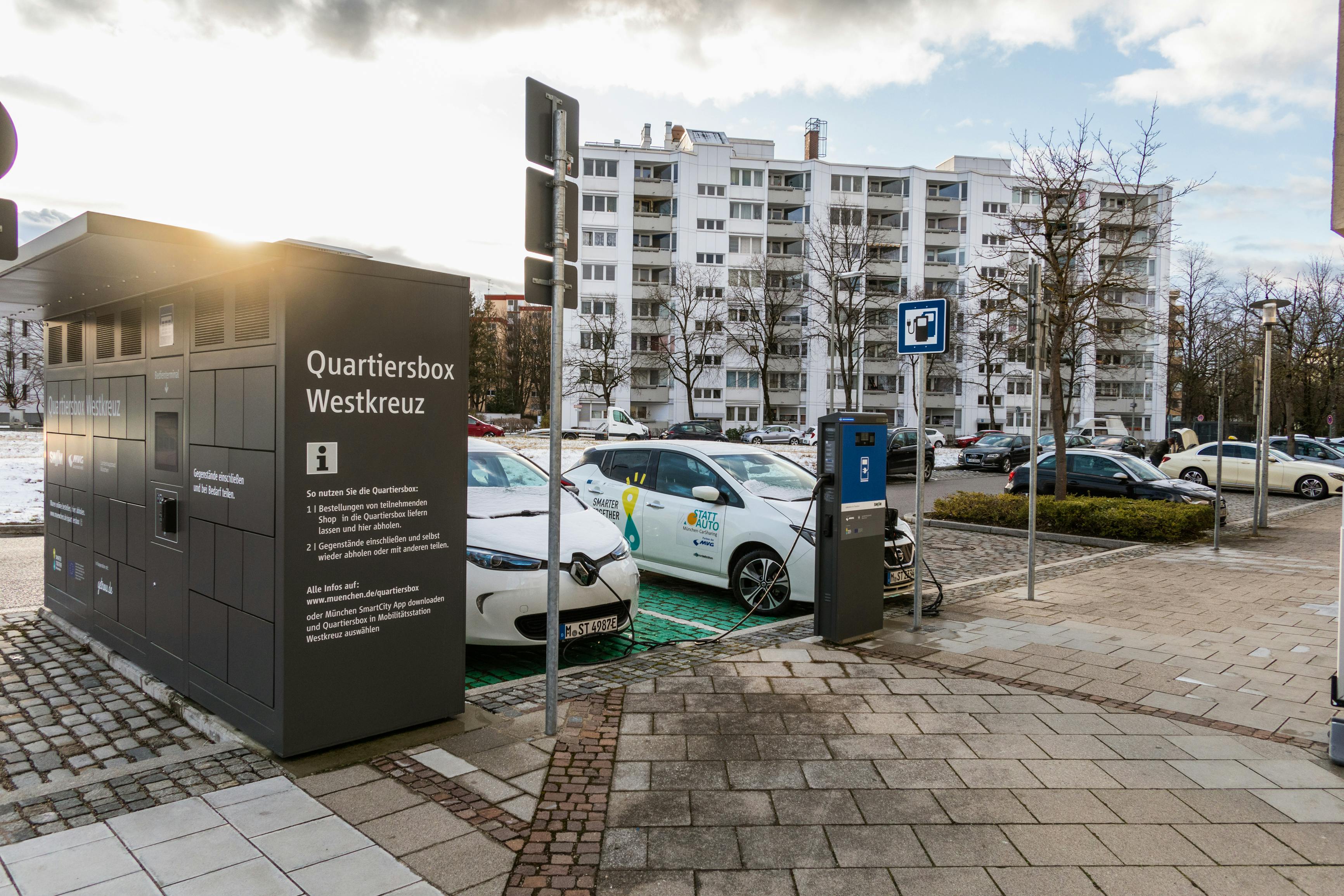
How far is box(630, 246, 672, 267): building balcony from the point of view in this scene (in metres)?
67.4

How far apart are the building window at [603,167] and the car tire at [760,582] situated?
63079mm

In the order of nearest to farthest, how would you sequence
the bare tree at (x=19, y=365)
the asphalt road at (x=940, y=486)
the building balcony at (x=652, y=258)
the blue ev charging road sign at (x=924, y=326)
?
1. the blue ev charging road sign at (x=924, y=326)
2. the asphalt road at (x=940, y=486)
3. the bare tree at (x=19, y=365)
4. the building balcony at (x=652, y=258)

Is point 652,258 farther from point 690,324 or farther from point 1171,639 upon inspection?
point 1171,639

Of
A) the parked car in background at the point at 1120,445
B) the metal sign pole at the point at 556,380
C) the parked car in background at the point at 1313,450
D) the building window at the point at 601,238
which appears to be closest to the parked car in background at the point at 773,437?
the parked car in background at the point at 1120,445

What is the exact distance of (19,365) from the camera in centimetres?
6197

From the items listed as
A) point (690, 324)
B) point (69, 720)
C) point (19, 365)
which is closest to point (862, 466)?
point (69, 720)

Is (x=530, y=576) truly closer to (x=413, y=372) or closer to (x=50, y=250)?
(x=413, y=372)

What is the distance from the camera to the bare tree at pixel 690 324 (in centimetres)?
6125

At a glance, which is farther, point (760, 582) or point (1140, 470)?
point (1140, 470)

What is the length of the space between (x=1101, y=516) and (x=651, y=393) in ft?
182

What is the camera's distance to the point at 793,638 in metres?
6.98

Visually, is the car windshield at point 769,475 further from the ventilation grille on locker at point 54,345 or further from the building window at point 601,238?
the building window at point 601,238

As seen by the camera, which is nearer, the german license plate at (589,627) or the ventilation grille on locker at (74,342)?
the german license plate at (589,627)

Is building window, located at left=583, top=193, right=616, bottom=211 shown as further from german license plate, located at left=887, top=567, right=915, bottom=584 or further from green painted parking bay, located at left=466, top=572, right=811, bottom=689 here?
german license plate, located at left=887, top=567, right=915, bottom=584
